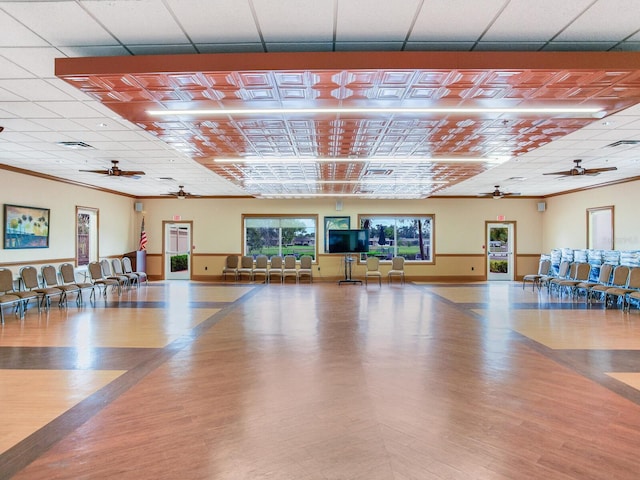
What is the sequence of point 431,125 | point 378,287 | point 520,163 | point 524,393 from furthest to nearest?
point 378,287 → point 520,163 → point 431,125 → point 524,393

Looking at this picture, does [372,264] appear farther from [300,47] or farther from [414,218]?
[300,47]

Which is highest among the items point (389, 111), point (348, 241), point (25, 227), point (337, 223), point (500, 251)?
point (389, 111)

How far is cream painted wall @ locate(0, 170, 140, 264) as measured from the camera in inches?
354

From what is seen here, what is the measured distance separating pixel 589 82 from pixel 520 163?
16.7 ft

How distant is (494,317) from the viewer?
752 centimetres

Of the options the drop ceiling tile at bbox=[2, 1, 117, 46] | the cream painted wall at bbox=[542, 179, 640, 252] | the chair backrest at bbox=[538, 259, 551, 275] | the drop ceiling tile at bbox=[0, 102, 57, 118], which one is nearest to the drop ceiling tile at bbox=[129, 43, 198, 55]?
the drop ceiling tile at bbox=[2, 1, 117, 46]

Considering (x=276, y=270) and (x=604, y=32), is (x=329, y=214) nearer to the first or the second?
(x=276, y=270)

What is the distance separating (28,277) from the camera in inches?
322

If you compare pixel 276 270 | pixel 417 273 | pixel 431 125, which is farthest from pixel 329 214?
pixel 431 125

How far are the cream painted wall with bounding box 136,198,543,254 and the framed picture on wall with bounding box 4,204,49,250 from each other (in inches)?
195

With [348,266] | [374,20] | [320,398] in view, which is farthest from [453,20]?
[348,266]

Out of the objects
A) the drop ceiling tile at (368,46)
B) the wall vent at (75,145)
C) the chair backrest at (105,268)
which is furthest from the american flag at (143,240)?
the drop ceiling tile at (368,46)

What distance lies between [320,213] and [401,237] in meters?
3.20

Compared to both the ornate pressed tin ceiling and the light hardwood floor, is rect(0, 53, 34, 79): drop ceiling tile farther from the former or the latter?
the light hardwood floor
